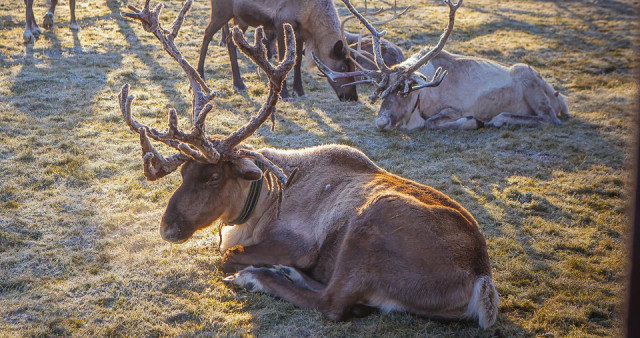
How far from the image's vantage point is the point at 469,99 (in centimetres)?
780

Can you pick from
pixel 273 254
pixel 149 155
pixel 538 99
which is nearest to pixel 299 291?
pixel 273 254

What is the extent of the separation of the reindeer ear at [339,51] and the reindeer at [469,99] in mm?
695

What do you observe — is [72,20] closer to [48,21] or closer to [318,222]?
[48,21]

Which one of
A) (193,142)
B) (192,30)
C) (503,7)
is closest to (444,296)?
(193,142)

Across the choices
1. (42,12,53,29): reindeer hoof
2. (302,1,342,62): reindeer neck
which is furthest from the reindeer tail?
(42,12,53,29): reindeer hoof

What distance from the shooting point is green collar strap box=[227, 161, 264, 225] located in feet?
13.6

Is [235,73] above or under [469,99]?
under

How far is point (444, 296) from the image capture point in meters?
3.38

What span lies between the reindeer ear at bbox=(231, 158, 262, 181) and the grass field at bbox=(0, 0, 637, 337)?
770 millimetres

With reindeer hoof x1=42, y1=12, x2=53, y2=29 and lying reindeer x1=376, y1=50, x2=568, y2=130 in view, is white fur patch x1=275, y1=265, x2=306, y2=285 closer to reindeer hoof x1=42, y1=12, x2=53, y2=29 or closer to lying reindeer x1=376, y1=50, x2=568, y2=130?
lying reindeer x1=376, y1=50, x2=568, y2=130

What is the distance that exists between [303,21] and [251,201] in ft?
16.1

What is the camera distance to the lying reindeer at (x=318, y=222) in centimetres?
343

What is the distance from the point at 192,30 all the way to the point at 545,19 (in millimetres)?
9052

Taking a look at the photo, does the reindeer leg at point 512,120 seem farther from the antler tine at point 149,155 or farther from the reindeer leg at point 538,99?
the antler tine at point 149,155
